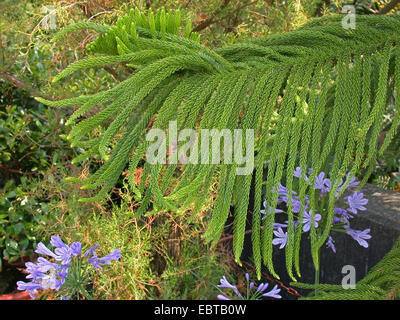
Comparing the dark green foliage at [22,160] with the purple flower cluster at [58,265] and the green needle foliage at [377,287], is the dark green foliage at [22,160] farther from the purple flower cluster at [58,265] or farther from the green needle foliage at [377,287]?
the green needle foliage at [377,287]

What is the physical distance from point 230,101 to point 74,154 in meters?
2.00

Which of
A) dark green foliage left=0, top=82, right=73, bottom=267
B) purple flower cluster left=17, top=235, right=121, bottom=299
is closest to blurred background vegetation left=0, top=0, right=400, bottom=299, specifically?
dark green foliage left=0, top=82, right=73, bottom=267

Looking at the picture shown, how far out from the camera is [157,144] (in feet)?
2.08

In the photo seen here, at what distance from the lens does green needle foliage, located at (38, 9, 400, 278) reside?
2.10ft

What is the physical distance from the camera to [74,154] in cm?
251

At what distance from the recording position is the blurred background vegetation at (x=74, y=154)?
201 centimetres

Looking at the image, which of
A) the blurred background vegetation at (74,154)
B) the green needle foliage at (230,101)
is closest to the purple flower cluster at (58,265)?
the blurred background vegetation at (74,154)

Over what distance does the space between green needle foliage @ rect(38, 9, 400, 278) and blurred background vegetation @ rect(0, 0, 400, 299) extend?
1236mm

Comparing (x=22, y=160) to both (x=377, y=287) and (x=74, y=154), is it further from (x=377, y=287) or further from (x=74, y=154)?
(x=377, y=287)

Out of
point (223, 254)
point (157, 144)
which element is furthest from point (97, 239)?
point (157, 144)

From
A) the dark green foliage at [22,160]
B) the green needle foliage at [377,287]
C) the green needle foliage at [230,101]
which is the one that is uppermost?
the green needle foliage at [230,101]

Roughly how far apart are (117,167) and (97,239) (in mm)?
1392

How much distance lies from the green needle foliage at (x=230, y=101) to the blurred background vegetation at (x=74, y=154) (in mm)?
1236

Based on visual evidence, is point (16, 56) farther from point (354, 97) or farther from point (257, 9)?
point (354, 97)
